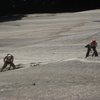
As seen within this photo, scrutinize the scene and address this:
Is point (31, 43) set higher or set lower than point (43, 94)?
lower

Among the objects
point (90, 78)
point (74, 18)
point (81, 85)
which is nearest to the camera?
point (81, 85)

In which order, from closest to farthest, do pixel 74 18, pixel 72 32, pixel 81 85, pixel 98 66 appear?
pixel 81 85 < pixel 98 66 < pixel 72 32 < pixel 74 18

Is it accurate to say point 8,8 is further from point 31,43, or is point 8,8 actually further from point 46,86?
point 46,86

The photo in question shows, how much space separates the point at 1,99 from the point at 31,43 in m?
20.4

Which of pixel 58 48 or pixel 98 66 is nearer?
pixel 98 66

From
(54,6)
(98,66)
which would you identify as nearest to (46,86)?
(98,66)


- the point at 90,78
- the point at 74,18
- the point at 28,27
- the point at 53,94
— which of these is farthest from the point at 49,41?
the point at 53,94

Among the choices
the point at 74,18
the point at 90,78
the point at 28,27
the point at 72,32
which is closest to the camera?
the point at 90,78

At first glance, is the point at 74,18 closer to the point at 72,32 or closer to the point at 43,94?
the point at 72,32

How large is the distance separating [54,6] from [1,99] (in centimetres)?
4131

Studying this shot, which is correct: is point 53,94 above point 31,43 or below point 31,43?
above

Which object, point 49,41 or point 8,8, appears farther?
point 8,8

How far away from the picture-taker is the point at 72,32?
38.4m

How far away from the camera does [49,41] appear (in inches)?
1375
